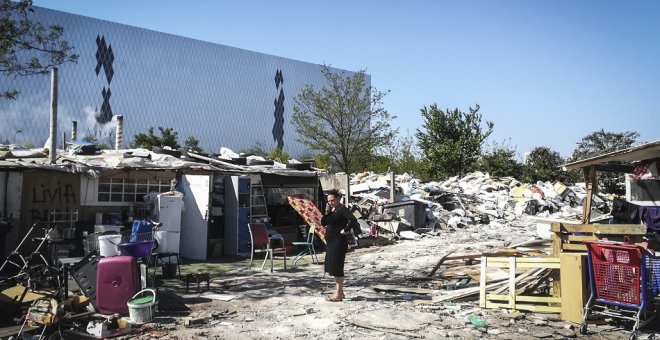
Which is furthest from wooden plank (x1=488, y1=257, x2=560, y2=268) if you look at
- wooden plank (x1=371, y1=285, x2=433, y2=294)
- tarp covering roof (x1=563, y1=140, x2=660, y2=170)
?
tarp covering roof (x1=563, y1=140, x2=660, y2=170)

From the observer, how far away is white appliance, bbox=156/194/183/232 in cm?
1229

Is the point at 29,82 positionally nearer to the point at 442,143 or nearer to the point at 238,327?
the point at 442,143

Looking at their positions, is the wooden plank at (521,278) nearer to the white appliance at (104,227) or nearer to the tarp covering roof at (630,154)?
the tarp covering roof at (630,154)

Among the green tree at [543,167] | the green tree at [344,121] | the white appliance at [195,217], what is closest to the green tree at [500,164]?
the green tree at [543,167]

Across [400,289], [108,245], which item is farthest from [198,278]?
[400,289]

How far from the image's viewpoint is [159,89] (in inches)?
2190

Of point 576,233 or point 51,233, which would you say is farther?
point 576,233

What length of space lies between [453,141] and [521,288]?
2775 cm

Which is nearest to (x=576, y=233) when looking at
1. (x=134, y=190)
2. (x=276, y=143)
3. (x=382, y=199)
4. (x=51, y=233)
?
(x=51, y=233)

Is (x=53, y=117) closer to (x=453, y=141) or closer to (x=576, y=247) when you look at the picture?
(x=576, y=247)

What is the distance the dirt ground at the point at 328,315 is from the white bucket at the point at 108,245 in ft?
3.54

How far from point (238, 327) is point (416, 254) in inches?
328

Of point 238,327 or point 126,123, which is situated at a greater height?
point 126,123

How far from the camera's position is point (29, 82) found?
44312mm
